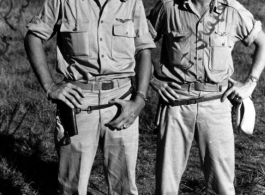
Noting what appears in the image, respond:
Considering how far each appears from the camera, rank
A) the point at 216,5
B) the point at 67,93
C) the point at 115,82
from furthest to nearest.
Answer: the point at 216,5 < the point at 115,82 < the point at 67,93

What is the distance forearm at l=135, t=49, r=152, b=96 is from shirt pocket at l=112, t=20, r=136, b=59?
0.22 ft

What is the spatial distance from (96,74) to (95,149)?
0.47m

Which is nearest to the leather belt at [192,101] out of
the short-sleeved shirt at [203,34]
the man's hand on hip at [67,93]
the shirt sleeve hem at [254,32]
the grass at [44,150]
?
the short-sleeved shirt at [203,34]

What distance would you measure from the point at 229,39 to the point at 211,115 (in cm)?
52

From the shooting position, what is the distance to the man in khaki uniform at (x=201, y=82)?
3400 mm

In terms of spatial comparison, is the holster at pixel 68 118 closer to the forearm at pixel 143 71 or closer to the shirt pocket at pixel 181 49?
the forearm at pixel 143 71

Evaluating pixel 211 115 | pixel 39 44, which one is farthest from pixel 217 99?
pixel 39 44

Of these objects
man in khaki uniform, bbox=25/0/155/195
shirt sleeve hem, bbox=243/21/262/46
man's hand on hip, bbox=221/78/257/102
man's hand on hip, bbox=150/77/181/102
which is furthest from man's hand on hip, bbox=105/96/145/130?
shirt sleeve hem, bbox=243/21/262/46

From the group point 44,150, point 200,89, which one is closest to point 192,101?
point 200,89

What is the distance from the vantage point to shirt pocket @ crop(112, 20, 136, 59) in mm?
3039

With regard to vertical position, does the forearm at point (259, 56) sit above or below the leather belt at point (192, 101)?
above

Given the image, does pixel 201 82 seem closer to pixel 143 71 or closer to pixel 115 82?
pixel 143 71

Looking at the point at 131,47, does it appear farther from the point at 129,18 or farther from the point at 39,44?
the point at 39,44

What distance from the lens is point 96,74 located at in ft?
10.1
